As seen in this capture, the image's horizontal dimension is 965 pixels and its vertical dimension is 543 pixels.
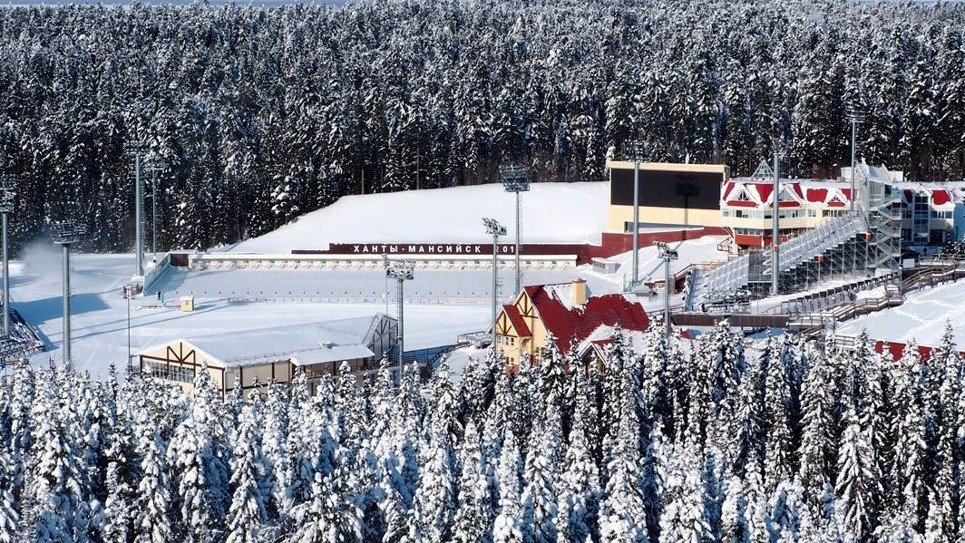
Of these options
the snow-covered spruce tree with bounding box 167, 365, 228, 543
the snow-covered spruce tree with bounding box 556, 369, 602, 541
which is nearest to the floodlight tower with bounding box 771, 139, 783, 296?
the snow-covered spruce tree with bounding box 556, 369, 602, 541

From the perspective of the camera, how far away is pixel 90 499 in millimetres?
37156

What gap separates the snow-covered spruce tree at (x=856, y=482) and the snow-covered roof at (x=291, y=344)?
66.0 feet

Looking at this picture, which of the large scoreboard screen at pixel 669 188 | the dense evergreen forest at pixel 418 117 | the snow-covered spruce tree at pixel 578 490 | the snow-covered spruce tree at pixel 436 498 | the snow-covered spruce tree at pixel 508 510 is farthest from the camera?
the dense evergreen forest at pixel 418 117

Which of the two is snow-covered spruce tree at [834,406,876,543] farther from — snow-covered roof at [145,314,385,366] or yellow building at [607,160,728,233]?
yellow building at [607,160,728,233]

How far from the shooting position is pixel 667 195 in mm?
84062

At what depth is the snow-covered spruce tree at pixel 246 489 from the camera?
36156mm

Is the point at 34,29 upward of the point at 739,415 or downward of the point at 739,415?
upward

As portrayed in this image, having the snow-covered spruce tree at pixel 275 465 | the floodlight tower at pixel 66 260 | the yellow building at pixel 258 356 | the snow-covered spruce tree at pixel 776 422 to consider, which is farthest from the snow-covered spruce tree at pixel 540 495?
the floodlight tower at pixel 66 260

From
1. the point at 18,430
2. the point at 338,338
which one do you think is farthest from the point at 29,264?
the point at 18,430

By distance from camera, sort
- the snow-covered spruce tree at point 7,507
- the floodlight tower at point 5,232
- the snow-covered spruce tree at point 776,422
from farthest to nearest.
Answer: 1. the floodlight tower at point 5,232
2. the snow-covered spruce tree at point 776,422
3. the snow-covered spruce tree at point 7,507

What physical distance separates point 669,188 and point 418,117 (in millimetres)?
23704

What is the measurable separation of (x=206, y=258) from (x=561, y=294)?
29.5 metres

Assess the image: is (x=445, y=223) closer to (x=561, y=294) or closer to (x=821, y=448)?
(x=561, y=294)

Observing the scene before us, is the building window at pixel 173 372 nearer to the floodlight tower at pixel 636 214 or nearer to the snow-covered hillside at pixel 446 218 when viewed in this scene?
the floodlight tower at pixel 636 214
